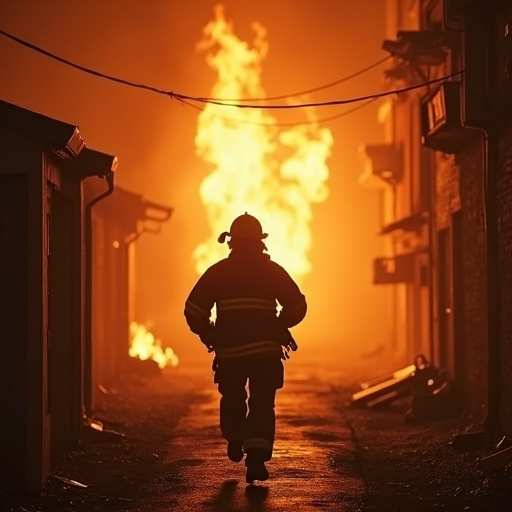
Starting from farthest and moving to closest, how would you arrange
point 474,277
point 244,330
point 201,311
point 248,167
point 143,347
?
point 248,167
point 143,347
point 474,277
point 201,311
point 244,330

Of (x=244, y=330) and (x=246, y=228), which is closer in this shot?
(x=244, y=330)

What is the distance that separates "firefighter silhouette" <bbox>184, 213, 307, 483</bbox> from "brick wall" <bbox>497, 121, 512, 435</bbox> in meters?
3.22

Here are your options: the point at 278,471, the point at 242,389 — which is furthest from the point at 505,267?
the point at 242,389

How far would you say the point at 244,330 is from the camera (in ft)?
29.7

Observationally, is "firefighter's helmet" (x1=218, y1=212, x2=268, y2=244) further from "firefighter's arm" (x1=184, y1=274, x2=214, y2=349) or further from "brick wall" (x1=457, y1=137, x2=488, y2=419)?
"brick wall" (x1=457, y1=137, x2=488, y2=419)

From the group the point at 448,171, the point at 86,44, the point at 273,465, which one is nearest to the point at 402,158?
the point at 448,171

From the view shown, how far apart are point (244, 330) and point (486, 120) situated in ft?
14.8

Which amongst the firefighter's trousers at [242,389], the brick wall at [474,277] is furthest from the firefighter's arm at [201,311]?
the brick wall at [474,277]

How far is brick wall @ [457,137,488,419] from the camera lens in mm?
13336

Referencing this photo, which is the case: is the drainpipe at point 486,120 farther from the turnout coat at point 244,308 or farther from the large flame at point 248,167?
the large flame at point 248,167

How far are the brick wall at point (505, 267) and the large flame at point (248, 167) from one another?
2086 cm

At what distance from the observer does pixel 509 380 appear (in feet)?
38.1

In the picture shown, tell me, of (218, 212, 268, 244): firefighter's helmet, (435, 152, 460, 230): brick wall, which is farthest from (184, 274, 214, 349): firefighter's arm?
(435, 152, 460, 230): brick wall

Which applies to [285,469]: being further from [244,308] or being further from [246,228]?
[246,228]
